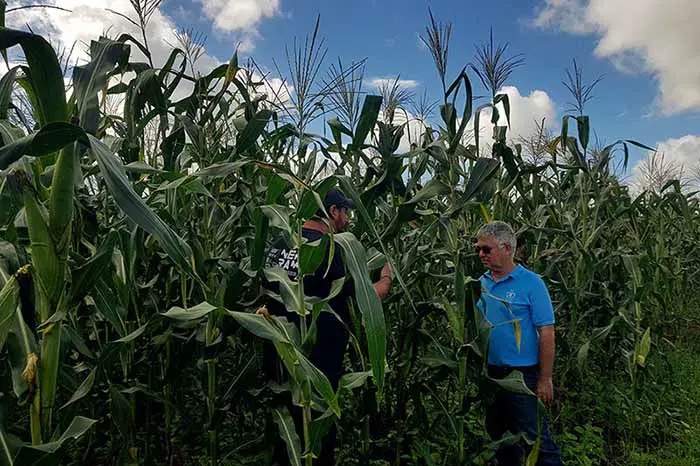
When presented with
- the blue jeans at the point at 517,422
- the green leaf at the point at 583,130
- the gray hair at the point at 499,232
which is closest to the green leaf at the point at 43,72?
the gray hair at the point at 499,232

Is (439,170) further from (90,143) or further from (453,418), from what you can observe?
(90,143)

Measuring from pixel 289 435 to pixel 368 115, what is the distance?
1344 mm

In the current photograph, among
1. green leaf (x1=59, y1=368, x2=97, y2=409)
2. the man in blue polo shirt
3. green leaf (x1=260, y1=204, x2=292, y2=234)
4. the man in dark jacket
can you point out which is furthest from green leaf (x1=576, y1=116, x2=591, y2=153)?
green leaf (x1=59, y1=368, x2=97, y2=409)

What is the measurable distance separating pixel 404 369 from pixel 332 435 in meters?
0.54

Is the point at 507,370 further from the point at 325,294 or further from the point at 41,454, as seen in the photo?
the point at 41,454

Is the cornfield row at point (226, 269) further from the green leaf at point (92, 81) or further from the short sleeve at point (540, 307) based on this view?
the short sleeve at point (540, 307)

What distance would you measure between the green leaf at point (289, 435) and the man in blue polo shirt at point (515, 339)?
1.24 metres

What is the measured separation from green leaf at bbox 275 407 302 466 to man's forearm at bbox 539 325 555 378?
1.51m

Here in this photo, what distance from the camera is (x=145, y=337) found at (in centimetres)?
311

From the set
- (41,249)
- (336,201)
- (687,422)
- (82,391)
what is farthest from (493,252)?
(687,422)

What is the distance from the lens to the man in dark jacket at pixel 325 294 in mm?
2787

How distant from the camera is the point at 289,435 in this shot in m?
2.23

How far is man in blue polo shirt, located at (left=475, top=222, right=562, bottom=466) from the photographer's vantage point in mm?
3004

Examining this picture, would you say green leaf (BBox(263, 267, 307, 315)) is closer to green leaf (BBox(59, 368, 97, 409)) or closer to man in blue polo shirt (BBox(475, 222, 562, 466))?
green leaf (BBox(59, 368, 97, 409))
